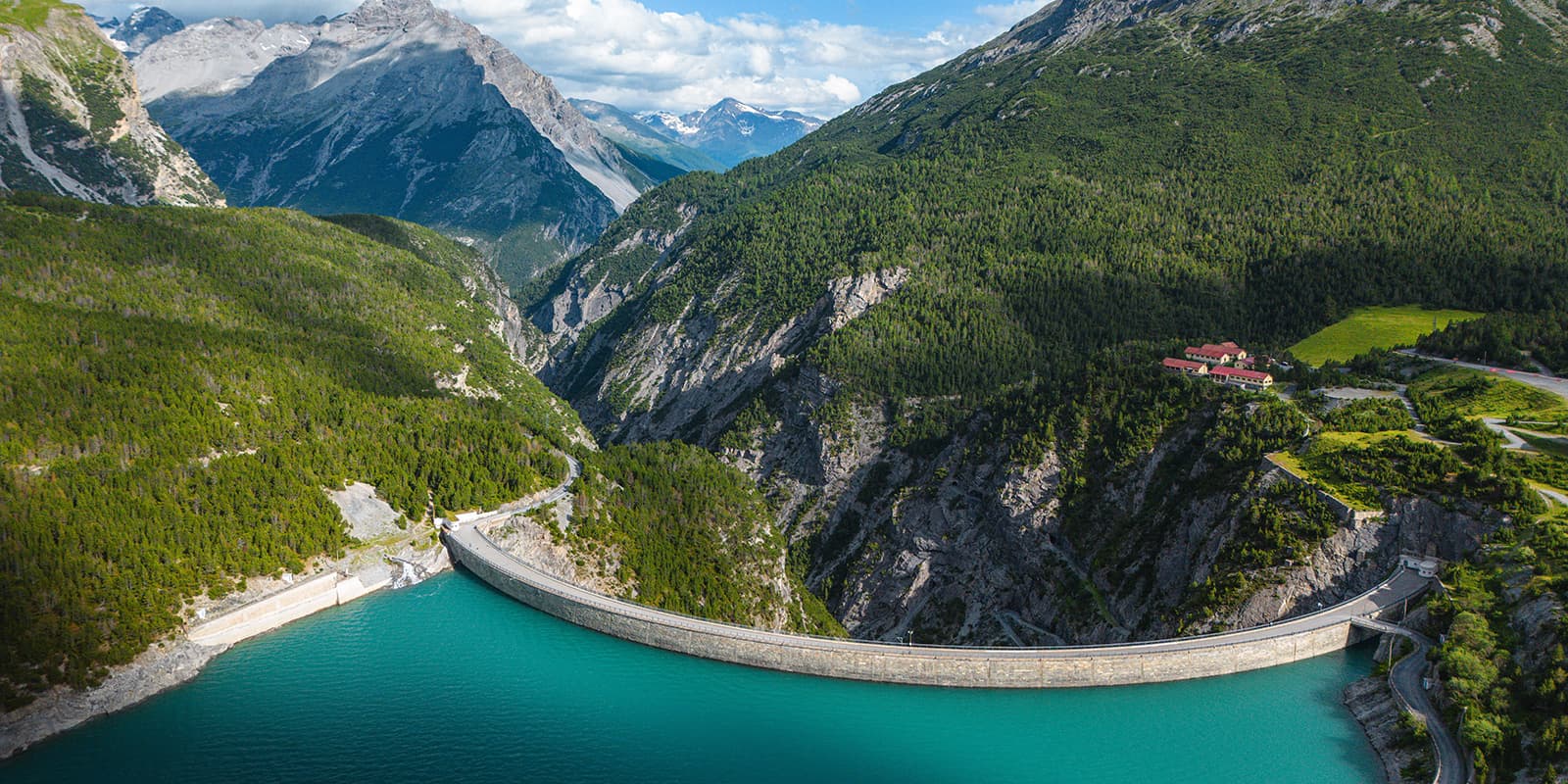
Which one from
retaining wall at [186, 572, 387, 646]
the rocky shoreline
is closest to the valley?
the rocky shoreline

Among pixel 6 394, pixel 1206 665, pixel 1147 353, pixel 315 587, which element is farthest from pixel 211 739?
pixel 1147 353

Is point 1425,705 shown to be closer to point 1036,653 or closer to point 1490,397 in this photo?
point 1036,653

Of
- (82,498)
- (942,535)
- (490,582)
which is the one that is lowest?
(942,535)

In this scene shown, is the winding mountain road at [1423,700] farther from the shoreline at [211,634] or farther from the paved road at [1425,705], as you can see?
the shoreline at [211,634]

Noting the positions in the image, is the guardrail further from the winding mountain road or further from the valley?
the winding mountain road

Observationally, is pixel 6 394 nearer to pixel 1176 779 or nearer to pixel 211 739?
pixel 211 739

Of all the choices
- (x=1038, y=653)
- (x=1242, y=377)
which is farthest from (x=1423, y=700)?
(x=1242, y=377)
